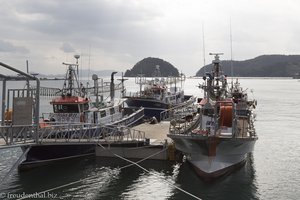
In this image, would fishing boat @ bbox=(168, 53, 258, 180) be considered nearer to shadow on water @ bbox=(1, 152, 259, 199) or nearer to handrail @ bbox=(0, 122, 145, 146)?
shadow on water @ bbox=(1, 152, 259, 199)

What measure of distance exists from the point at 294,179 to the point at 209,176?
5.41m

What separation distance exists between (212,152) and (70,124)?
28.9 ft

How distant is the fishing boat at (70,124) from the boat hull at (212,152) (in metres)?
5.67

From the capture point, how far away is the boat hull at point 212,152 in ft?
77.0

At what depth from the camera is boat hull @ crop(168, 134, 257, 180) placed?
23469 millimetres

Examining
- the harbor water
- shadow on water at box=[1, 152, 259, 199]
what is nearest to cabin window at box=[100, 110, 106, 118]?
the harbor water

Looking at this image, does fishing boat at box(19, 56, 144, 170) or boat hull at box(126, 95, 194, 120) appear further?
boat hull at box(126, 95, 194, 120)

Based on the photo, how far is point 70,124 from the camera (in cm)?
2433

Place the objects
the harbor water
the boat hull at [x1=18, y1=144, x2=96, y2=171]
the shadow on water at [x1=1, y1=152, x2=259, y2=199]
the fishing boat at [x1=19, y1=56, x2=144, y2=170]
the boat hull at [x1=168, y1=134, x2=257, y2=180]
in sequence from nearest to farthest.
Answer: the harbor water < the shadow on water at [x1=1, y1=152, x2=259, y2=199] < the boat hull at [x1=168, y1=134, x2=257, y2=180] < the fishing boat at [x1=19, y1=56, x2=144, y2=170] < the boat hull at [x1=18, y1=144, x2=96, y2=171]

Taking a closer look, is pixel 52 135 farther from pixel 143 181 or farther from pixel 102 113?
pixel 102 113

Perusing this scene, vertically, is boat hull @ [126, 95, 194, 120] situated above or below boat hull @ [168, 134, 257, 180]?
above

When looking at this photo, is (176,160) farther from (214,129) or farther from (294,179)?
(294,179)

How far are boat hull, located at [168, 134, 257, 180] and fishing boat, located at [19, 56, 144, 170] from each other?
5.67m

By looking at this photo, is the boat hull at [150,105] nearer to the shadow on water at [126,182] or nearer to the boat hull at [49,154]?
the boat hull at [49,154]
